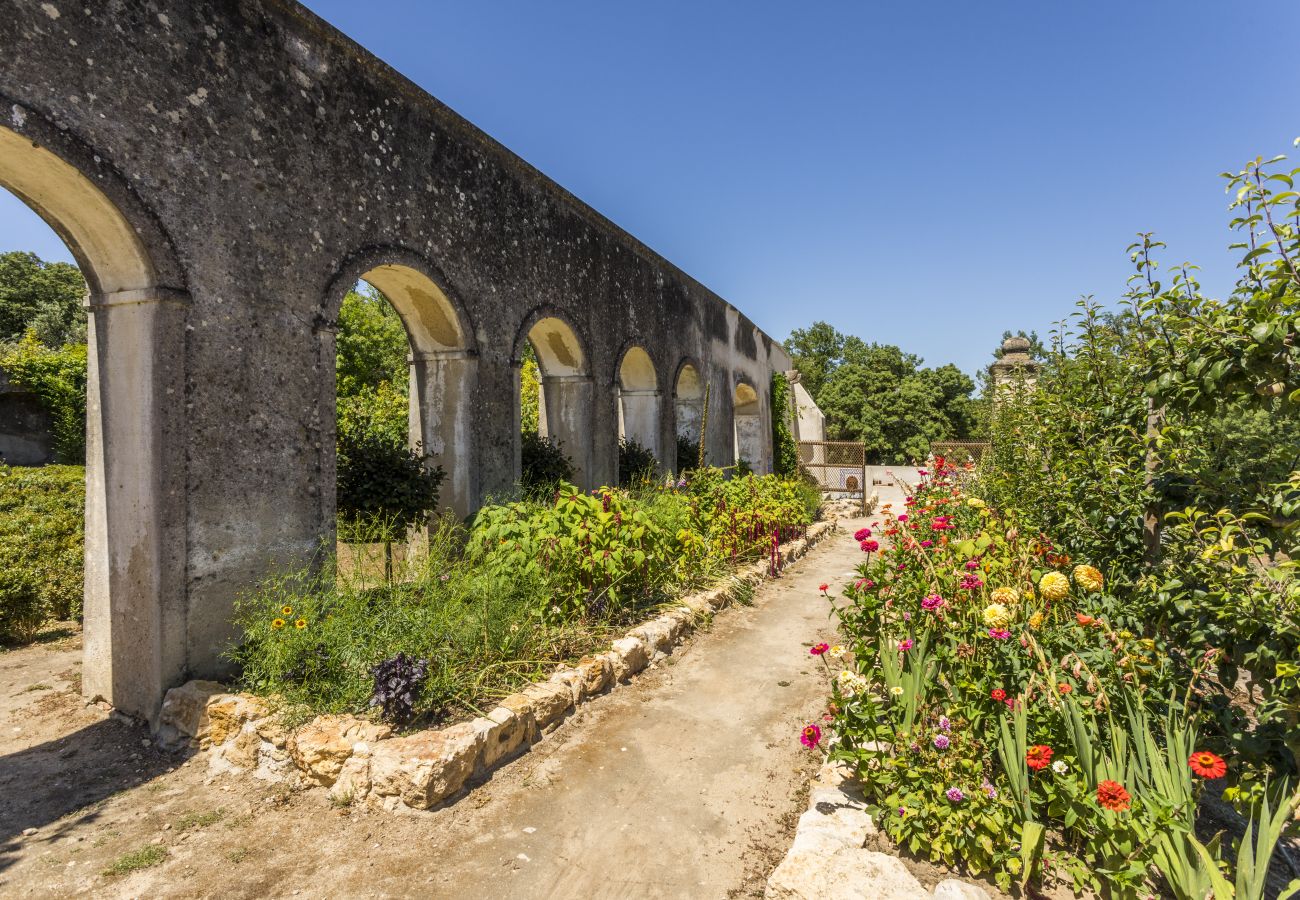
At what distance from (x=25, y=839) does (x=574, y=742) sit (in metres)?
2.42

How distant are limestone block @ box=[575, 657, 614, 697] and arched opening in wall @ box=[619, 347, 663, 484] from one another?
201 inches

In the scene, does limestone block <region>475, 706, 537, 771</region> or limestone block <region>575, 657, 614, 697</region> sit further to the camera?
limestone block <region>575, 657, 614, 697</region>

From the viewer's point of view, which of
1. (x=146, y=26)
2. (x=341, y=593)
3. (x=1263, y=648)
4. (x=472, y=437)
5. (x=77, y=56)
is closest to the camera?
(x=1263, y=648)

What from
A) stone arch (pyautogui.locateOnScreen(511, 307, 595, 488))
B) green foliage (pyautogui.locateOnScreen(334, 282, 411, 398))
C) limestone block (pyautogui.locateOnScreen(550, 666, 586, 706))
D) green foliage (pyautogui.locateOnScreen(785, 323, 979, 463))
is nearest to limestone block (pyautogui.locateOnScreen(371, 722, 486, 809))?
limestone block (pyautogui.locateOnScreen(550, 666, 586, 706))

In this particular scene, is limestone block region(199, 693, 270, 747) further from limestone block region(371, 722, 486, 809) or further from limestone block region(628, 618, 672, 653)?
limestone block region(628, 618, 672, 653)

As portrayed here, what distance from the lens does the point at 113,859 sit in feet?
8.77

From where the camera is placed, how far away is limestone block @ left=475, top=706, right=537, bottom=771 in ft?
10.7

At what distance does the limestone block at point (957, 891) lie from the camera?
2.08 meters

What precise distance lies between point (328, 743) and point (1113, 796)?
3.20m

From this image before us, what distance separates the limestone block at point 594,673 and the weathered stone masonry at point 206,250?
2.02m

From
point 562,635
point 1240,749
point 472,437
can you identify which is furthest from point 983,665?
point 472,437

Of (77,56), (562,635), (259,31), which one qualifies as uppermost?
(259,31)

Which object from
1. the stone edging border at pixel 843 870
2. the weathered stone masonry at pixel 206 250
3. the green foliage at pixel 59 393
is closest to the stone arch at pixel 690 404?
the weathered stone masonry at pixel 206 250

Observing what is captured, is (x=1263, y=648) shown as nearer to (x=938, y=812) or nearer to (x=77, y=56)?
(x=938, y=812)
